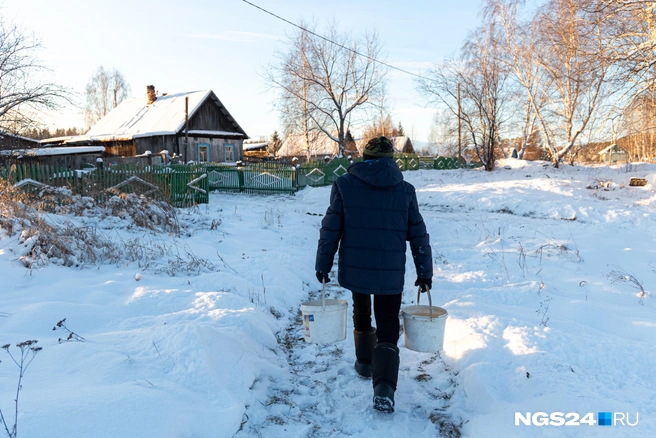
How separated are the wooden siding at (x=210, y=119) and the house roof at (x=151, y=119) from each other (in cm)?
34

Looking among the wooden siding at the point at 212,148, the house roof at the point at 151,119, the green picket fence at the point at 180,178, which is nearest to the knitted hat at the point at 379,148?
the green picket fence at the point at 180,178

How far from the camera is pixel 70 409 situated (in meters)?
2.19

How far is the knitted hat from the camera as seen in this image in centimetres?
303

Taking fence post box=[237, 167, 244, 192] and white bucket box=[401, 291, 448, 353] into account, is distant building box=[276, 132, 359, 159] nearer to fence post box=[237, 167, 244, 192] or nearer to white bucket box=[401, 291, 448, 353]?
fence post box=[237, 167, 244, 192]

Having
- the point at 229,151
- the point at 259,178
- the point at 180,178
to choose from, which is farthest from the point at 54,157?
the point at 180,178

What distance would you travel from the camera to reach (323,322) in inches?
126

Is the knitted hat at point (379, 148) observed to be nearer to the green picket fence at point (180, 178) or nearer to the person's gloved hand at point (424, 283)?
the green picket fence at point (180, 178)

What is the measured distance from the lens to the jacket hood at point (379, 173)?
2871mm

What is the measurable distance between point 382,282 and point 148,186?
9.19m

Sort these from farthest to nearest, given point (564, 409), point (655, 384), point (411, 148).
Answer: point (411, 148) < point (655, 384) < point (564, 409)

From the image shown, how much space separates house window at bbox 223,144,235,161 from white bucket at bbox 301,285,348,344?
3124 cm

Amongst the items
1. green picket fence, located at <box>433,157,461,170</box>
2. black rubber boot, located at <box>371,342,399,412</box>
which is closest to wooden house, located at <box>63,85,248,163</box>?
green picket fence, located at <box>433,157,461,170</box>

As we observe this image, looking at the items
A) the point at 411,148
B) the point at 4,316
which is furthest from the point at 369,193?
the point at 411,148

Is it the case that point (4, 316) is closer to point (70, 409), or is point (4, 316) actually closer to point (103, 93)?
point (70, 409)
